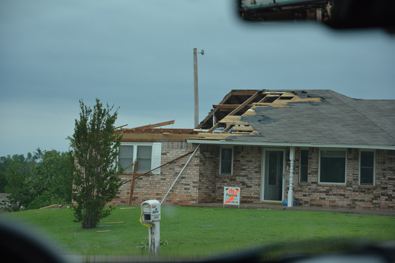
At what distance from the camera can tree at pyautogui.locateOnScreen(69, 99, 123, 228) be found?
11844 mm

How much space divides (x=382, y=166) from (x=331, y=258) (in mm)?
17402

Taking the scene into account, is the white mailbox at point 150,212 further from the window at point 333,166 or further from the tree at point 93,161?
the window at point 333,166

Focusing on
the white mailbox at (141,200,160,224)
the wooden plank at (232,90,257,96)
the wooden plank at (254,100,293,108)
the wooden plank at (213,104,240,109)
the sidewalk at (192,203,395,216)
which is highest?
the wooden plank at (232,90,257,96)

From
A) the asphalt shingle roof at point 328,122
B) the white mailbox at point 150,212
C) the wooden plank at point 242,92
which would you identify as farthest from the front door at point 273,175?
the white mailbox at point 150,212

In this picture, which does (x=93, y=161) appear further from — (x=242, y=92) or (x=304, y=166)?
(x=242, y=92)

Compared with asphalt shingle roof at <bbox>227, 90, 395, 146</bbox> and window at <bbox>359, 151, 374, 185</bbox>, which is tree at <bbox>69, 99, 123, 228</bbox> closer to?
asphalt shingle roof at <bbox>227, 90, 395, 146</bbox>

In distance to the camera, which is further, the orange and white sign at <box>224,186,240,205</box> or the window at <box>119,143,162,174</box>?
the window at <box>119,143,162,174</box>

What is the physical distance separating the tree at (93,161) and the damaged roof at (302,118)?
681cm

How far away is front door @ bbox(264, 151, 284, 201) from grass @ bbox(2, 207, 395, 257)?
258 centimetres

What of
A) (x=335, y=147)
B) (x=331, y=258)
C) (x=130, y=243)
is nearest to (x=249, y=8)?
(x=331, y=258)

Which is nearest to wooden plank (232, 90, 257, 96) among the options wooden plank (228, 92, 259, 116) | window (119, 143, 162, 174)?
wooden plank (228, 92, 259, 116)

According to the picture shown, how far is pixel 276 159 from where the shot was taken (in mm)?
18703

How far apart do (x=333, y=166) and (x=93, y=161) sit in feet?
34.2

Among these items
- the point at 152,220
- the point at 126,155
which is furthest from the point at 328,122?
the point at 152,220
